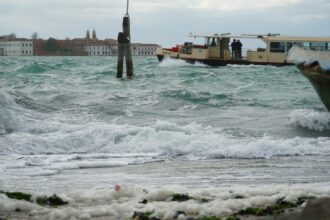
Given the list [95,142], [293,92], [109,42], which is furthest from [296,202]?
[109,42]

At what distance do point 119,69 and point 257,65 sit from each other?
658 inches

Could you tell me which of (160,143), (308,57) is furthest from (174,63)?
(308,57)

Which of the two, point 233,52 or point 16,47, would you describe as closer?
point 233,52

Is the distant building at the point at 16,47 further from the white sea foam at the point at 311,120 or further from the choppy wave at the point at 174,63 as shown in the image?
the white sea foam at the point at 311,120

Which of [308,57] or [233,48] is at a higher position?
[308,57]

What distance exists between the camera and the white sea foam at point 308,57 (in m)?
9.85

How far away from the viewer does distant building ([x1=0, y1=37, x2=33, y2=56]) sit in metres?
151

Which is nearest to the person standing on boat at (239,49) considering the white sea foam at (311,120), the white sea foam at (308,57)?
the white sea foam at (311,120)

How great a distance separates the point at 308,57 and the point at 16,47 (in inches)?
5875

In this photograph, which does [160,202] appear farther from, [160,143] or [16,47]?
[16,47]

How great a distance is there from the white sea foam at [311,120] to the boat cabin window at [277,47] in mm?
31535

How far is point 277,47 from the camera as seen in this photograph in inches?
1971

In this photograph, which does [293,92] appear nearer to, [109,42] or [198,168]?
[198,168]

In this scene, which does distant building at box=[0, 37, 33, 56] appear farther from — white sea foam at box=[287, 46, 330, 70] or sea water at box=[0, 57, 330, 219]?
white sea foam at box=[287, 46, 330, 70]
